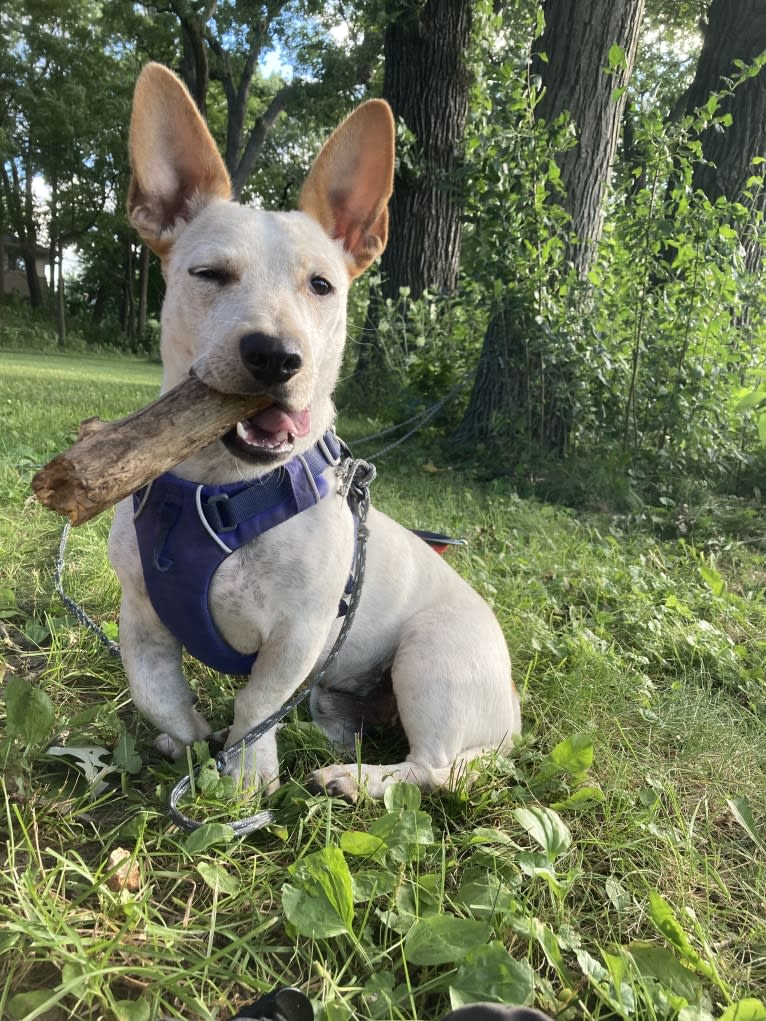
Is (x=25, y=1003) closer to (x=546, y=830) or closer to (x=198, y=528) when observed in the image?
(x=198, y=528)

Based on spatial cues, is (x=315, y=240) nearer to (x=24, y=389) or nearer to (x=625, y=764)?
(x=625, y=764)

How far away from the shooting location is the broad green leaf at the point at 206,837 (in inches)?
61.2

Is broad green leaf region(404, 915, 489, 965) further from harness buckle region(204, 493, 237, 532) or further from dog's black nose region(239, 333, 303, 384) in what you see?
dog's black nose region(239, 333, 303, 384)

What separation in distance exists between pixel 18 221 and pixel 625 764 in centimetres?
3531

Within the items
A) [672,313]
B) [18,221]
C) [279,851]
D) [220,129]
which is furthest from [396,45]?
[18,221]

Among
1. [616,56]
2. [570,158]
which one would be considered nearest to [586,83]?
[570,158]

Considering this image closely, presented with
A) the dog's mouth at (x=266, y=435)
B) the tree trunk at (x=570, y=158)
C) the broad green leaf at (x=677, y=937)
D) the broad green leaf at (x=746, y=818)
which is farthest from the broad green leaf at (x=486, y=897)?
the tree trunk at (x=570, y=158)

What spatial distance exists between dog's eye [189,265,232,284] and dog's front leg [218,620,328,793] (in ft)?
3.29

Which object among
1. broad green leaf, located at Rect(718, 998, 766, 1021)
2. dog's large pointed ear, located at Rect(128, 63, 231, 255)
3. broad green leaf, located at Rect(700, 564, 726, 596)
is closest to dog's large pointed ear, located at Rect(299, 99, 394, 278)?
dog's large pointed ear, located at Rect(128, 63, 231, 255)

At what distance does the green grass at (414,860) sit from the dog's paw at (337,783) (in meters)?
0.03

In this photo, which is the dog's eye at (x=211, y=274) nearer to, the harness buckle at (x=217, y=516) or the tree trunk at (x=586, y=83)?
the harness buckle at (x=217, y=516)

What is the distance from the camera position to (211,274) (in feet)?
6.12

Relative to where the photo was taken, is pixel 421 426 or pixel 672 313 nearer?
pixel 672 313

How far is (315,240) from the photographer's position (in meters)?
2.10
